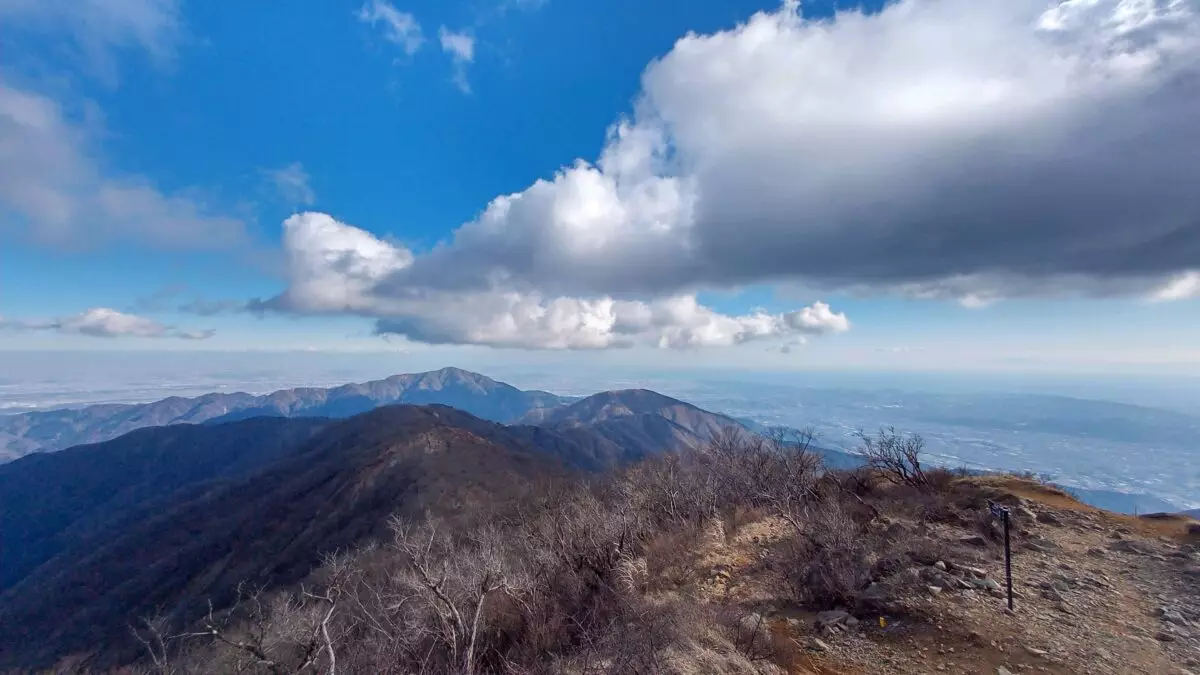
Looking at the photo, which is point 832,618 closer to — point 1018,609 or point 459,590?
point 1018,609

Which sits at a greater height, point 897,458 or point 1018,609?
point 897,458

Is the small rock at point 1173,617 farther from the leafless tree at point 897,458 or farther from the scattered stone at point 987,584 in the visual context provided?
the leafless tree at point 897,458

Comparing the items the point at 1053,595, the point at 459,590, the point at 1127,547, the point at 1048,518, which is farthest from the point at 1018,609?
the point at 459,590

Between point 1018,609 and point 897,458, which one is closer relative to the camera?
point 1018,609

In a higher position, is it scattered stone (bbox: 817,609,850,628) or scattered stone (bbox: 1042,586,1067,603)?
scattered stone (bbox: 1042,586,1067,603)

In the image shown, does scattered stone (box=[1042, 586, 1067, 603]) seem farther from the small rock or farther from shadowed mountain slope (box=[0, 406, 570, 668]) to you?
shadowed mountain slope (box=[0, 406, 570, 668])

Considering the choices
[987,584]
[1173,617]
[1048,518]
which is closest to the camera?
[1173,617]

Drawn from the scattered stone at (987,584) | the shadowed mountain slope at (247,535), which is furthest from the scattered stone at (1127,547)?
the shadowed mountain slope at (247,535)

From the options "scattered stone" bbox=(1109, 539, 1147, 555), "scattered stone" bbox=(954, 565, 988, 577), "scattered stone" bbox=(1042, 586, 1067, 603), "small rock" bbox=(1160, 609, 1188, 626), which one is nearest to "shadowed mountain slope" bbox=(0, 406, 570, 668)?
"scattered stone" bbox=(954, 565, 988, 577)

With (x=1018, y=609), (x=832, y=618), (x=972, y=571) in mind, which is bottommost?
(x=832, y=618)
